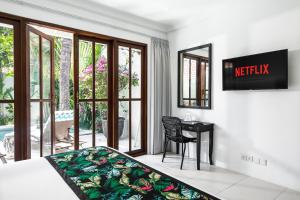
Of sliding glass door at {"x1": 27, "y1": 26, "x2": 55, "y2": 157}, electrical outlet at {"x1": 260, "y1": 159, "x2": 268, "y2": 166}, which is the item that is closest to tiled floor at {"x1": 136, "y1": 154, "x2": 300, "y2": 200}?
electrical outlet at {"x1": 260, "y1": 159, "x2": 268, "y2": 166}

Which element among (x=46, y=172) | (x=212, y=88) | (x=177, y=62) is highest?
(x=177, y=62)

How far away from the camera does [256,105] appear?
2.90 meters

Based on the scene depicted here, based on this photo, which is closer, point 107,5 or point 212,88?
point 107,5

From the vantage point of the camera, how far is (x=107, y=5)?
322cm

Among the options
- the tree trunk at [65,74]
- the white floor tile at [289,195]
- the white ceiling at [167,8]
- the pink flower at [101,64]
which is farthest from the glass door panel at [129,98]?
the tree trunk at [65,74]

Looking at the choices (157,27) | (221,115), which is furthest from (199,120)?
(157,27)

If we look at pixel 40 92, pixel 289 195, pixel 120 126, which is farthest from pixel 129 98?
pixel 289 195

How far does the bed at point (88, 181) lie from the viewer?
1.24 meters

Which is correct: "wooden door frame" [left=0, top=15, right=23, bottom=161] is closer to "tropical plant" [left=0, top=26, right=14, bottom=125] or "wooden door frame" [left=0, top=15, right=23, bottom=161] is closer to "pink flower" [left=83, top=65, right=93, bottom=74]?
"tropical plant" [left=0, top=26, right=14, bottom=125]

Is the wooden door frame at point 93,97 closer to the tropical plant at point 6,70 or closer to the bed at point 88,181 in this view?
the tropical plant at point 6,70

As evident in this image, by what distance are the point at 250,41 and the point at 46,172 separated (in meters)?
3.05

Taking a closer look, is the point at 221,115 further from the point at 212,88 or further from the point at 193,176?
the point at 193,176

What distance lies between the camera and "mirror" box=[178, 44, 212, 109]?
11.8 ft

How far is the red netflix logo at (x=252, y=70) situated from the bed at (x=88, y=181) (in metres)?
2.09
